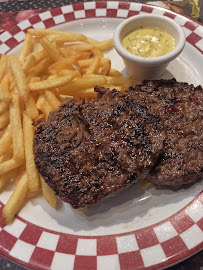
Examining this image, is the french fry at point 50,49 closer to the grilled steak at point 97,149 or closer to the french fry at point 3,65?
the french fry at point 3,65

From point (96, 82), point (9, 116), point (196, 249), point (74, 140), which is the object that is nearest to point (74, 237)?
point (74, 140)

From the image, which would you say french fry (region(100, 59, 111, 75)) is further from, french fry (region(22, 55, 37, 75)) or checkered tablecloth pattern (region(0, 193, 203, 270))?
checkered tablecloth pattern (region(0, 193, 203, 270))

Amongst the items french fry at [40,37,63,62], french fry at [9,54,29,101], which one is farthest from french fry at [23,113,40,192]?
french fry at [40,37,63,62]

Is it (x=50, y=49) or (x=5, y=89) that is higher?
(x=50, y=49)

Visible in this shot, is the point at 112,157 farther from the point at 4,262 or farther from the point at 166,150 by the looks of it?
the point at 4,262

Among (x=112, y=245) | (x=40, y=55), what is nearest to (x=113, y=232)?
(x=112, y=245)

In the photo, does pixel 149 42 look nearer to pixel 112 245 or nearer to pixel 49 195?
pixel 49 195
